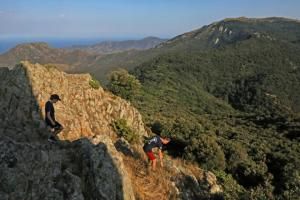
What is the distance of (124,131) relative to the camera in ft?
95.7

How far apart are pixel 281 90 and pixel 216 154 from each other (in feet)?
452

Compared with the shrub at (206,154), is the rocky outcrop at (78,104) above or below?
above

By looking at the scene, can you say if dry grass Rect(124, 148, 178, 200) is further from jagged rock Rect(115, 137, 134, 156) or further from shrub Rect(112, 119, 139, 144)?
shrub Rect(112, 119, 139, 144)

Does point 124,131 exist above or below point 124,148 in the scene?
below

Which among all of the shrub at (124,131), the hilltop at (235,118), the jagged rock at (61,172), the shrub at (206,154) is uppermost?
the jagged rock at (61,172)

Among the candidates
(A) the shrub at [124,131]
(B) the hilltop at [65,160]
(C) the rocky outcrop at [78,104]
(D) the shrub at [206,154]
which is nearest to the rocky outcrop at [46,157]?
(B) the hilltop at [65,160]

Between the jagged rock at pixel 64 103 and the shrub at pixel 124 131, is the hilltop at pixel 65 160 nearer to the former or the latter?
the jagged rock at pixel 64 103

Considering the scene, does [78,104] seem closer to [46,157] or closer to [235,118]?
[46,157]

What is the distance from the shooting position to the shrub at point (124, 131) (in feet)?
94.1

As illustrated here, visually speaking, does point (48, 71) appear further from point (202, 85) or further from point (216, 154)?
point (202, 85)

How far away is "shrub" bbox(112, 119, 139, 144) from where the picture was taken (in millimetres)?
28688

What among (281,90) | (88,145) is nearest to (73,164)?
(88,145)

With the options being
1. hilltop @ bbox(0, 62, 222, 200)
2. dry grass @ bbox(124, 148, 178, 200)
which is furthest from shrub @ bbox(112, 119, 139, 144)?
dry grass @ bbox(124, 148, 178, 200)

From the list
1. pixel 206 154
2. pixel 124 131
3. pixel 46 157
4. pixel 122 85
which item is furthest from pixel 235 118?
pixel 46 157
